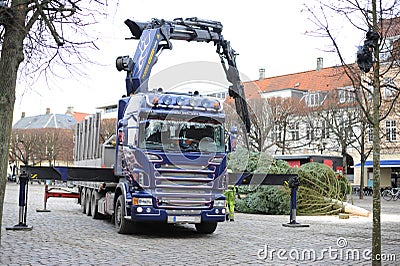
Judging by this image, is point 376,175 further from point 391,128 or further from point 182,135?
point 391,128

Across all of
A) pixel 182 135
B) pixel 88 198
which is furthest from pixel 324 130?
pixel 182 135

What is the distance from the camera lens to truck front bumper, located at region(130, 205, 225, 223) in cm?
1188

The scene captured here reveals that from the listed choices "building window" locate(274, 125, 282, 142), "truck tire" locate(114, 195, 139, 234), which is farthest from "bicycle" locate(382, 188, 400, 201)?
"truck tire" locate(114, 195, 139, 234)

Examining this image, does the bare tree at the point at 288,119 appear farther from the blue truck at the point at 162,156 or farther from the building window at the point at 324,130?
the blue truck at the point at 162,156

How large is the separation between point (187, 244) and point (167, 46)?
5619 mm

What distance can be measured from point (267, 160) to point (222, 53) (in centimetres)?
822

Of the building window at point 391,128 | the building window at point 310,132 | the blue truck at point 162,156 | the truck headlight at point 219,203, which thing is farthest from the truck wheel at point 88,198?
the building window at point 391,128

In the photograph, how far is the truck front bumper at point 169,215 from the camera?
1188cm

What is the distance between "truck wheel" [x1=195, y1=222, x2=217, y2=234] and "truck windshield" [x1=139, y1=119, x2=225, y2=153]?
2.06m

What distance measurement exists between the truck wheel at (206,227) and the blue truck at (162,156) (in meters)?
0.03

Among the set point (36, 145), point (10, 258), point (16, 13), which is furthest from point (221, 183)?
point (36, 145)

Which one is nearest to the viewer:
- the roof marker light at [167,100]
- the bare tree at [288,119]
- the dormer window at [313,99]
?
the roof marker light at [167,100]

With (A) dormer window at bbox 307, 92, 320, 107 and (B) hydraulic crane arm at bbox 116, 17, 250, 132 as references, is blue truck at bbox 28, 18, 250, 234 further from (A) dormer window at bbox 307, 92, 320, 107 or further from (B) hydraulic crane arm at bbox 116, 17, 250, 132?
(A) dormer window at bbox 307, 92, 320, 107

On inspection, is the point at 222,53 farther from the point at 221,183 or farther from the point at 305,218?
the point at 305,218
